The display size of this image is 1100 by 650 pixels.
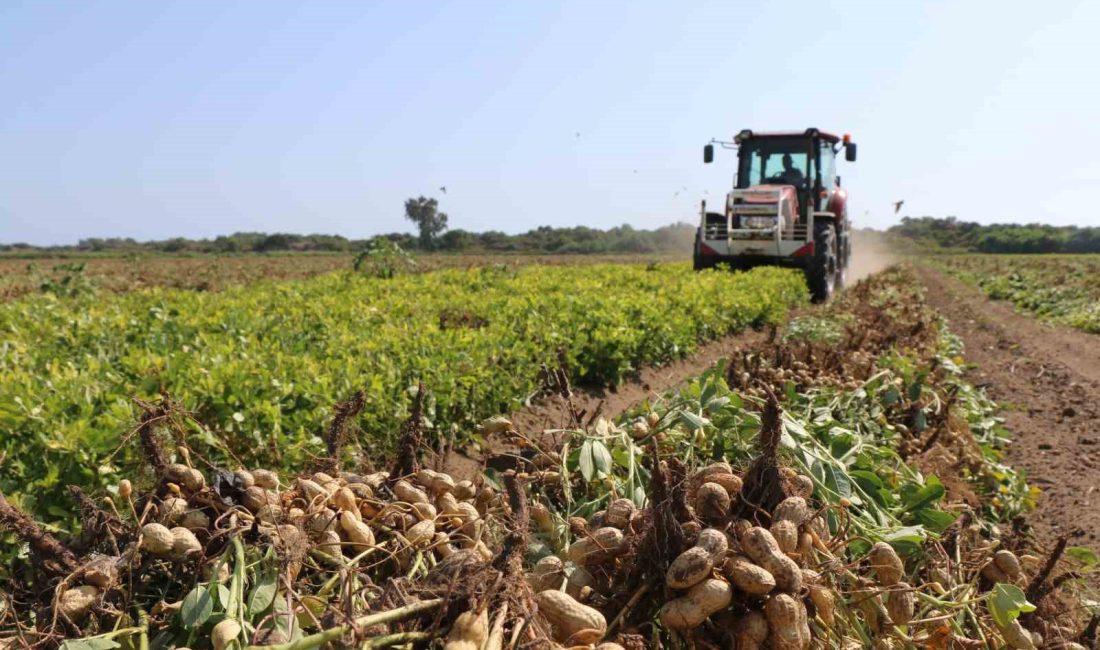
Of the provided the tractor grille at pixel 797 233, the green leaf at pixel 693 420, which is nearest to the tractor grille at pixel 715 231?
the tractor grille at pixel 797 233

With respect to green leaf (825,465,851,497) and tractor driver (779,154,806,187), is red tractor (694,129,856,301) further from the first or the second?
green leaf (825,465,851,497)

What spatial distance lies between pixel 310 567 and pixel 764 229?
13463mm

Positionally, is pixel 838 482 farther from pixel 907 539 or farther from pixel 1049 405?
pixel 1049 405

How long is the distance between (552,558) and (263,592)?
0.74 m

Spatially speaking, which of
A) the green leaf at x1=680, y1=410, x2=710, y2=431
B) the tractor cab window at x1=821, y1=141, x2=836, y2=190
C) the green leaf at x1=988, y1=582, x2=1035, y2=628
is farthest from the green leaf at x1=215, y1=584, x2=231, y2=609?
the tractor cab window at x1=821, y1=141, x2=836, y2=190

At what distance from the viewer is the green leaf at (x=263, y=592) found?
1711 millimetres

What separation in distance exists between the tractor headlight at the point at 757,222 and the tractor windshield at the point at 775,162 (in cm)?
168

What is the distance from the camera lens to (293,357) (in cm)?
436

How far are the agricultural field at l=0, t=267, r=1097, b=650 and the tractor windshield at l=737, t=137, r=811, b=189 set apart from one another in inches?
547

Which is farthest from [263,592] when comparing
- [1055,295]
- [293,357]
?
[1055,295]

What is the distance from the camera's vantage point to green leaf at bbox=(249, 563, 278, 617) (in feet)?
5.61

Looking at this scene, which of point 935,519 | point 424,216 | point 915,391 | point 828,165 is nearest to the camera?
point 935,519

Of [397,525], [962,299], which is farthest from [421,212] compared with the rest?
[397,525]

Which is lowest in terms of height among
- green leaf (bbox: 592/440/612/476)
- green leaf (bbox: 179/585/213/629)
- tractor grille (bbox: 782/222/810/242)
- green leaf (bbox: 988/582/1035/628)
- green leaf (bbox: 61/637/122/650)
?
→ green leaf (bbox: 988/582/1035/628)
